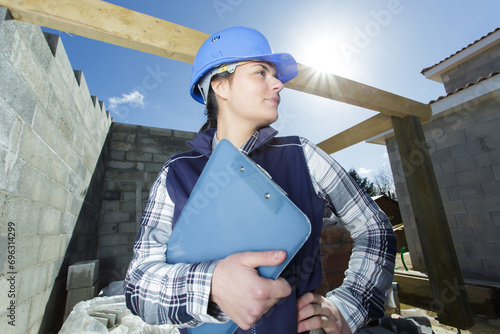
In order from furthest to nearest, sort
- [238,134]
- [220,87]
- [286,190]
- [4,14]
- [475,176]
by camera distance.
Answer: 1. [475,176]
2. [4,14]
3. [220,87]
4. [238,134]
5. [286,190]

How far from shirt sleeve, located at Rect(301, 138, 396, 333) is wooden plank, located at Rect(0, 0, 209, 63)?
172cm

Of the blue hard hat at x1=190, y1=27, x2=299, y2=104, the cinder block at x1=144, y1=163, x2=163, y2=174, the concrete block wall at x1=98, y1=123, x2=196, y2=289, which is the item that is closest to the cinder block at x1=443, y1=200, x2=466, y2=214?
the blue hard hat at x1=190, y1=27, x2=299, y2=104

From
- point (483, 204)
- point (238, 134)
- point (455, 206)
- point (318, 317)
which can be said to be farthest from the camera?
point (455, 206)

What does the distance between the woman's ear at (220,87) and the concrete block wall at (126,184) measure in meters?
4.48

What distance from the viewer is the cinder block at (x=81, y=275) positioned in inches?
115

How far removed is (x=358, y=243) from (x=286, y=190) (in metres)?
0.35

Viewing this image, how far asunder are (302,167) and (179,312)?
2.09 ft

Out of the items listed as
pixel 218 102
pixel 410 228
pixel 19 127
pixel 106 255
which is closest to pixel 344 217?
pixel 218 102

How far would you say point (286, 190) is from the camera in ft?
2.99

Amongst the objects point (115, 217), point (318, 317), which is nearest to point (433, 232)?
point (318, 317)

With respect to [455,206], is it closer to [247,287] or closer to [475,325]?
[475,325]

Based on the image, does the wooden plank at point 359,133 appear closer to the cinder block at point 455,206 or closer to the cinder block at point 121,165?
the cinder block at point 455,206

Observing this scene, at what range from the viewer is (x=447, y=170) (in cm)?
514

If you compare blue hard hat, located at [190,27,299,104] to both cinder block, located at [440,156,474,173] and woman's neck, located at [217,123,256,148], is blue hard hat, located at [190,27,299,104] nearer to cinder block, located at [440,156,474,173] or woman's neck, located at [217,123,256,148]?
woman's neck, located at [217,123,256,148]
